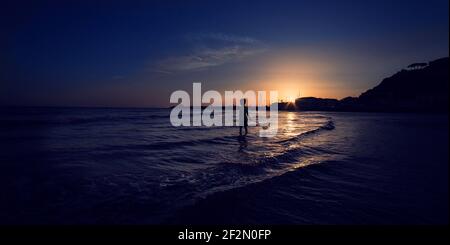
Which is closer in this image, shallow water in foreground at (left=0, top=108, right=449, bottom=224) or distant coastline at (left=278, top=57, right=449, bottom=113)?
shallow water in foreground at (left=0, top=108, right=449, bottom=224)

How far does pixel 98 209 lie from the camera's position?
524cm

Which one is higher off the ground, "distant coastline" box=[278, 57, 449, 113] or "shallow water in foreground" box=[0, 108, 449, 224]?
"distant coastline" box=[278, 57, 449, 113]

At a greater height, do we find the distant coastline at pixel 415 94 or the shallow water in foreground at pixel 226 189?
the distant coastline at pixel 415 94

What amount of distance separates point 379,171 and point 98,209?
899 centimetres

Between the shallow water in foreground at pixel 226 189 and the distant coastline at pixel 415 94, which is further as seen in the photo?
the distant coastline at pixel 415 94

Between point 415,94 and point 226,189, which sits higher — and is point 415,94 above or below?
above

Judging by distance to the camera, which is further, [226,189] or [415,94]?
[415,94]
